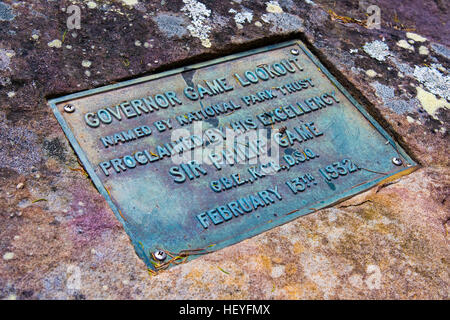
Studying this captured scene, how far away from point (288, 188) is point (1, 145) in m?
1.29

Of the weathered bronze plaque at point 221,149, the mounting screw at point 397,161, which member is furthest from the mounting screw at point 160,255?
the mounting screw at point 397,161

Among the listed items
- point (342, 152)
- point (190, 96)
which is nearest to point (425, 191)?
point (342, 152)

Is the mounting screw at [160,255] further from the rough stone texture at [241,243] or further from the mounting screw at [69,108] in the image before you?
the mounting screw at [69,108]

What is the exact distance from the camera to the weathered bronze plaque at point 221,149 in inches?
78.2


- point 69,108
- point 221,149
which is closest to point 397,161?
point 221,149

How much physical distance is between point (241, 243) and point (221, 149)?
51cm

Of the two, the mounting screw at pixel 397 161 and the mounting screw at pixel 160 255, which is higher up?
the mounting screw at pixel 397 161

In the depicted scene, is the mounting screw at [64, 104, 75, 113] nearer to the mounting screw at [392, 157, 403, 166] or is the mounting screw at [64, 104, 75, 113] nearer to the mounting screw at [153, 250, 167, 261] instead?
the mounting screw at [153, 250, 167, 261]

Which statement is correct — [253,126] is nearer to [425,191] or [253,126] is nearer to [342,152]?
[342,152]

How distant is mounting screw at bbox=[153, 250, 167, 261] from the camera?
1.85 meters

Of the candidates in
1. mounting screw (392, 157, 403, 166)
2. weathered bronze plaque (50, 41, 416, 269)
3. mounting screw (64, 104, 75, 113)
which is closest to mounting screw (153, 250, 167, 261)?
weathered bronze plaque (50, 41, 416, 269)

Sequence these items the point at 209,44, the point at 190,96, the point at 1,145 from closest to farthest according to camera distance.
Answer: the point at 1,145, the point at 190,96, the point at 209,44

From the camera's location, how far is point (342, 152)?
→ 2357 mm

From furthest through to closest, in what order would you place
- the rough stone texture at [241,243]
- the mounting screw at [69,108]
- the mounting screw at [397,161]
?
1. the mounting screw at [397,161]
2. the mounting screw at [69,108]
3. the rough stone texture at [241,243]
